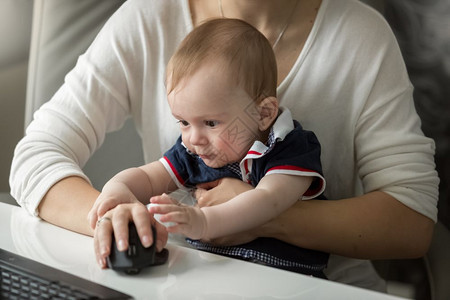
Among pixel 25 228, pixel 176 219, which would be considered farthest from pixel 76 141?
pixel 176 219

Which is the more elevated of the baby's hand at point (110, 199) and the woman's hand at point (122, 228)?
the woman's hand at point (122, 228)

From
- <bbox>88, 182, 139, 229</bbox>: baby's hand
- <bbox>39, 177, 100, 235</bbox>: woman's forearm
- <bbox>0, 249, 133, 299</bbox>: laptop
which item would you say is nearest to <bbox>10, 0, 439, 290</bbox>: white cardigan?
<bbox>39, 177, 100, 235</bbox>: woman's forearm

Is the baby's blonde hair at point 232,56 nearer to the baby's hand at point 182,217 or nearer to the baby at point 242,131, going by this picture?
the baby at point 242,131

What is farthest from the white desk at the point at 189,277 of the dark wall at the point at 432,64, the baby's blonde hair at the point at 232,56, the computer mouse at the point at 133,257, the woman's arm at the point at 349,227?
the dark wall at the point at 432,64

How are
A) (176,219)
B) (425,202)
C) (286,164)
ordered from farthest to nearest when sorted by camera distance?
(425,202)
(286,164)
(176,219)

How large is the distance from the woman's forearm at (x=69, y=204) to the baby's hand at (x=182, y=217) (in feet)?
0.61

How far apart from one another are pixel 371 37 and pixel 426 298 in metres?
0.52

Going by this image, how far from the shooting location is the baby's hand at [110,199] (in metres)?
0.91

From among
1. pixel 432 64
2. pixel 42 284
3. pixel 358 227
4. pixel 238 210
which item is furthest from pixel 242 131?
pixel 432 64

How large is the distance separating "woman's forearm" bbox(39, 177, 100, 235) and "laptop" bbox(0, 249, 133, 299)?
184 millimetres

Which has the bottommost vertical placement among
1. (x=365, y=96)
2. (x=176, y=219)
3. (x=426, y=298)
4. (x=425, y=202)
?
(x=426, y=298)

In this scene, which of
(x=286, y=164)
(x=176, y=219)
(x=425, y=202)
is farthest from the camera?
(x=425, y=202)

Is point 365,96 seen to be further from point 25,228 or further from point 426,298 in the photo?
point 25,228

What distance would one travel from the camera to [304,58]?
122cm
